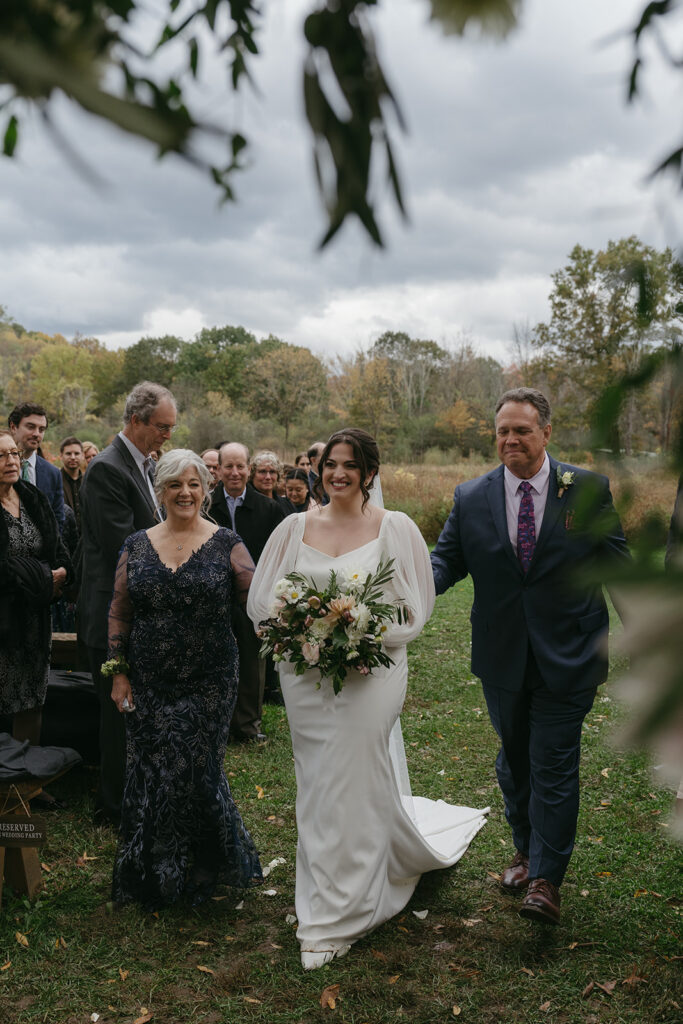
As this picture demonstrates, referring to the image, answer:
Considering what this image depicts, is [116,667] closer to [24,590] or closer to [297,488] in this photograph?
[24,590]

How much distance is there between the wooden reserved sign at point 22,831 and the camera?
4.17 metres

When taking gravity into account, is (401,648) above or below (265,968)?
above

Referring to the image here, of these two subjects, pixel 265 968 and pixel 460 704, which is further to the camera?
pixel 460 704

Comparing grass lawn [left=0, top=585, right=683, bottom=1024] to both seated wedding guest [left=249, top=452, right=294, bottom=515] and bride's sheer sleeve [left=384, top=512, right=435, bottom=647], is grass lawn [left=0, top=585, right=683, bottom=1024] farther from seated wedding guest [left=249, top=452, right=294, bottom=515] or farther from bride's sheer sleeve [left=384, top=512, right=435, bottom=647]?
seated wedding guest [left=249, top=452, right=294, bottom=515]

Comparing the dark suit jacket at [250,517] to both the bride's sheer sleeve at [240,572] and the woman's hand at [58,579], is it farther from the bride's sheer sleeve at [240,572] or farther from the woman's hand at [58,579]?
the bride's sheer sleeve at [240,572]

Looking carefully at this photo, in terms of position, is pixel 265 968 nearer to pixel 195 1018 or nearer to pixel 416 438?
pixel 195 1018

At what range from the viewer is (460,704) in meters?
8.41

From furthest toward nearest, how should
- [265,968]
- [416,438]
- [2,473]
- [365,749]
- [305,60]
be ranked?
[416,438]
[2,473]
[365,749]
[265,968]
[305,60]

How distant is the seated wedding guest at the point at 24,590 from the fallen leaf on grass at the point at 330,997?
2.68 m

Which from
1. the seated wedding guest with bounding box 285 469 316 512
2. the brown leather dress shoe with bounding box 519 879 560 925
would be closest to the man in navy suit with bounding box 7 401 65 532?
the seated wedding guest with bounding box 285 469 316 512

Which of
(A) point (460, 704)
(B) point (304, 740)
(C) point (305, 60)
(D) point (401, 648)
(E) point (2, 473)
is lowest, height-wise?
(A) point (460, 704)

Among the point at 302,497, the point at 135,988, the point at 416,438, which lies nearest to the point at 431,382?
the point at 416,438

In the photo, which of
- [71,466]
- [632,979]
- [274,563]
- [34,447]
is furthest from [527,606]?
[71,466]

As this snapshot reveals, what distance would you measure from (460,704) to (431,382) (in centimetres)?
3495
